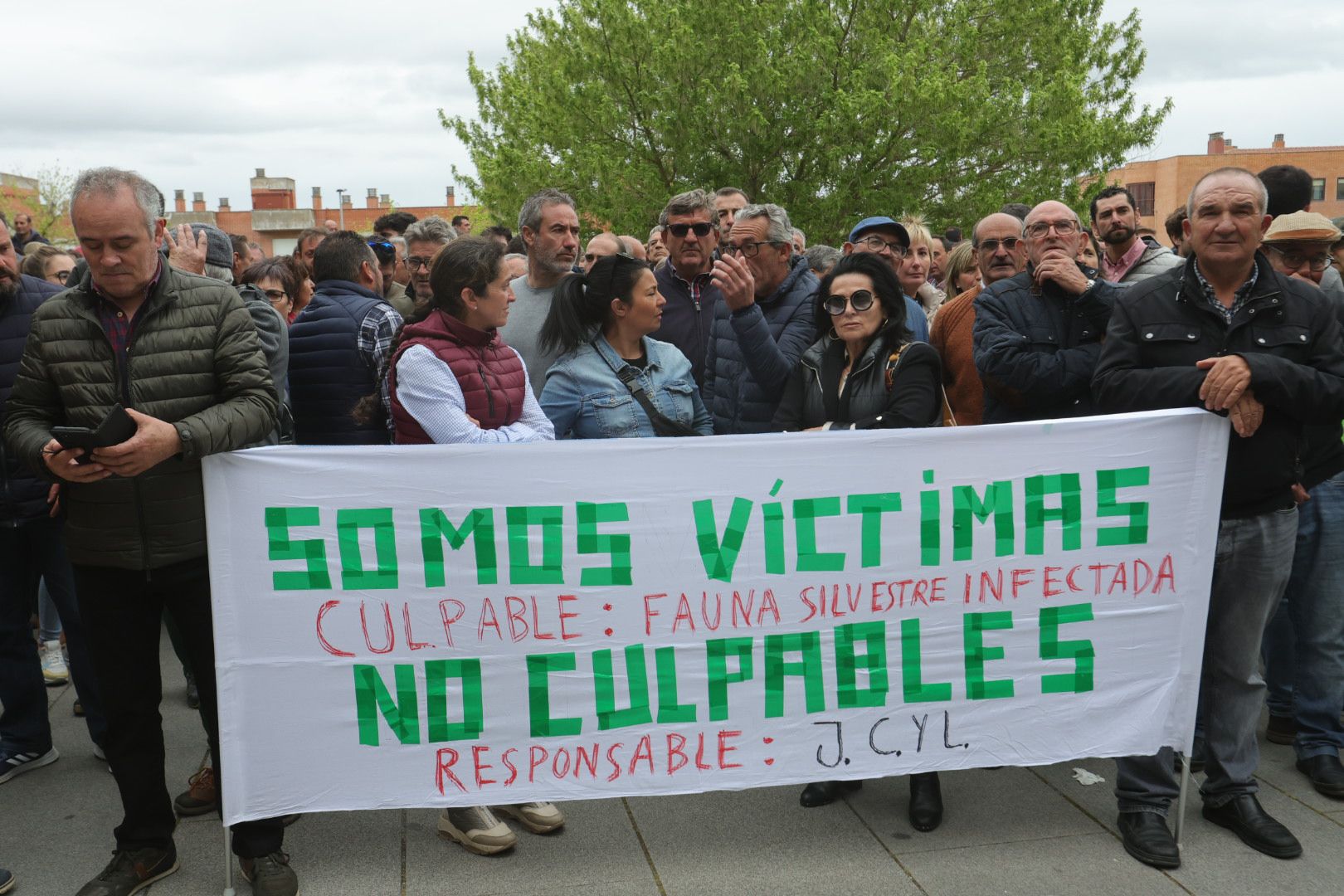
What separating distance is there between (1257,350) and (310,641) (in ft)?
10.1

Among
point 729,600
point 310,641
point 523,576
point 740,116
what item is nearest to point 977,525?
point 729,600

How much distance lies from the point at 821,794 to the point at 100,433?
2596 millimetres

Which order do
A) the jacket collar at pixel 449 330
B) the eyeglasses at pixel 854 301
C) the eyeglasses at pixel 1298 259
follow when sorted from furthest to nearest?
the eyeglasses at pixel 1298 259 → the eyeglasses at pixel 854 301 → the jacket collar at pixel 449 330

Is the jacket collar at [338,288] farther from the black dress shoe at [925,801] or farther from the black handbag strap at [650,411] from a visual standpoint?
the black dress shoe at [925,801]

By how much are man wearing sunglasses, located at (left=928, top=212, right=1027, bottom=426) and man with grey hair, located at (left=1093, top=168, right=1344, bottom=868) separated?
966 mm

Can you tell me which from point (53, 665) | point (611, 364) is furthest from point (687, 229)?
point (53, 665)

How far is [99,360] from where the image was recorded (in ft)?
10.4

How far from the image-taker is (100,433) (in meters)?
2.87

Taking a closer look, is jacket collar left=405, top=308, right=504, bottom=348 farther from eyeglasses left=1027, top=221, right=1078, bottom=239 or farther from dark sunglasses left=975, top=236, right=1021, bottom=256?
dark sunglasses left=975, top=236, right=1021, bottom=256

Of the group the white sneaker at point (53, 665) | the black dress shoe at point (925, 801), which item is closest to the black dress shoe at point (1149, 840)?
the black dress shoe at point (925, 801)

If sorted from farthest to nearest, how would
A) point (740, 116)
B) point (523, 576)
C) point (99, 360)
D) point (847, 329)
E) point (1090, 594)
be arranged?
point (740, 116) → point (847, 329) → point (1090, 594) → point (523, 576) → point (99, 360)

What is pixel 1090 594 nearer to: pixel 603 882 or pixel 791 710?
pixel 791 710

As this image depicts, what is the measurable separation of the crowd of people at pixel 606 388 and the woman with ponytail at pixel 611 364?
0.01 m

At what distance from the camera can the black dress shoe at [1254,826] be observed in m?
3.51
